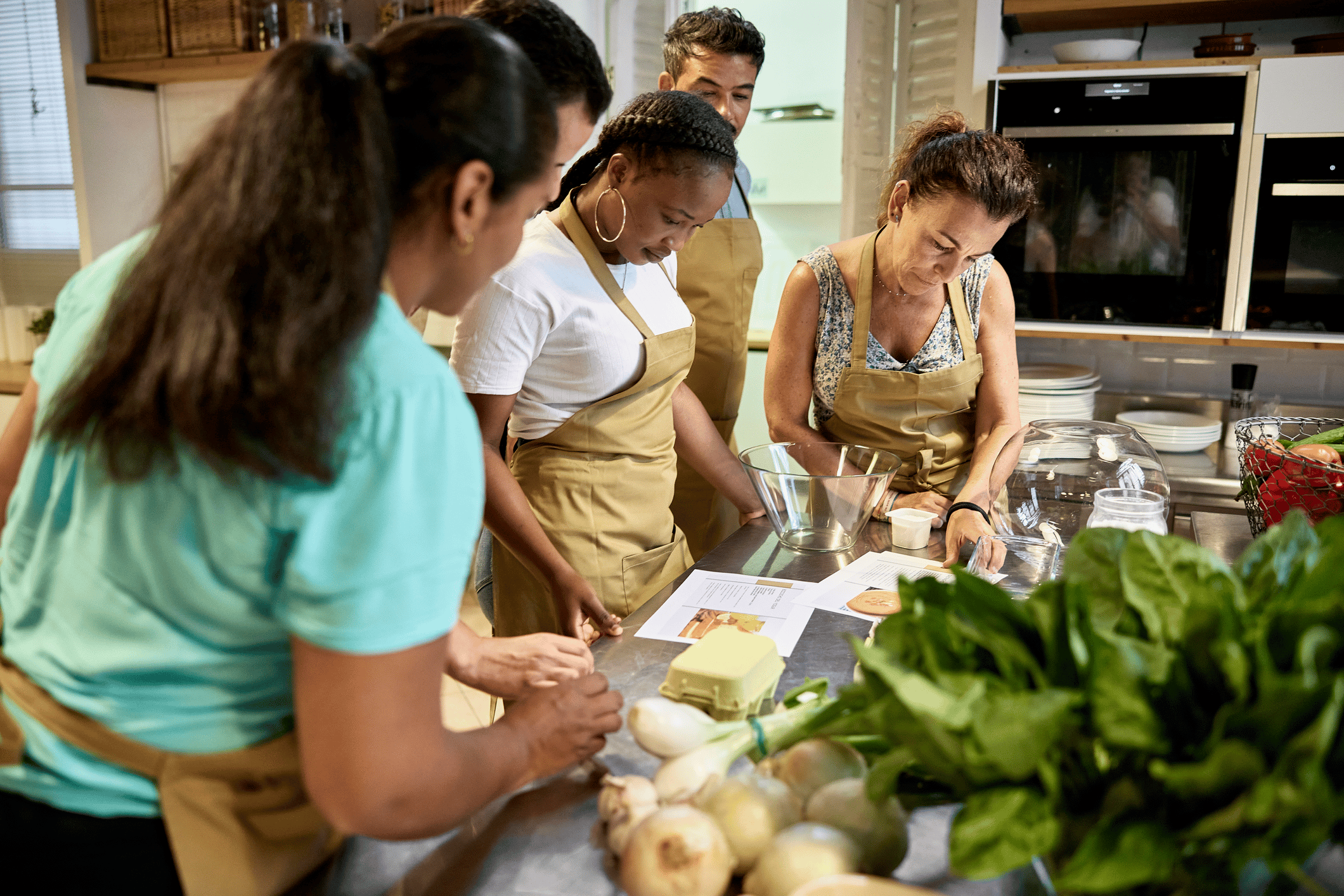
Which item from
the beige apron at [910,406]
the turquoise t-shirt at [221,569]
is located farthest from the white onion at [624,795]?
the beige apron at [910,406]

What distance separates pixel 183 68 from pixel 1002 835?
4.02m

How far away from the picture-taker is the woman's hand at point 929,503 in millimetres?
1711

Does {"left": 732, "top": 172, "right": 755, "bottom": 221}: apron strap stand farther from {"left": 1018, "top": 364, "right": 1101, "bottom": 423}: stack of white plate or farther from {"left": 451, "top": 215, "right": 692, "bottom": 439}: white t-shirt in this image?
{"left": 1018, "top": 364, "right": 1101, "bottom": 423}: stack of white plate

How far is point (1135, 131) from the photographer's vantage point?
2.56 meters

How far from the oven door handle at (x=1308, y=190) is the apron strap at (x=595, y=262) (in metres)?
1.91

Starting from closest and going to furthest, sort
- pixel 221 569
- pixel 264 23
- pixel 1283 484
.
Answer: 1. pixel 221 569
2. pixel 1283 484
3. pixel 264 23

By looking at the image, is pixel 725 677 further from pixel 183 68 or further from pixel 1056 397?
pixel 183 68

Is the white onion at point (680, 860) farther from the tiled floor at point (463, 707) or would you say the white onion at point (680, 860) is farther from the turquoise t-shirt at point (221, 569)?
the tiled floor at point (463, 707)

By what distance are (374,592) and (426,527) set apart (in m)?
0.05

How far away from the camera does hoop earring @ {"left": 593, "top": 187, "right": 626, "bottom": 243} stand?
60.4 inches

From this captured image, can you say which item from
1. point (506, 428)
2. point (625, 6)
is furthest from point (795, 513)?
point (625, 6)

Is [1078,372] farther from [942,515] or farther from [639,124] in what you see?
[639,124]

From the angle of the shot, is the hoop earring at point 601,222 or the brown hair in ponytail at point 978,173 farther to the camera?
the brown hair in ponytail at point 978,173

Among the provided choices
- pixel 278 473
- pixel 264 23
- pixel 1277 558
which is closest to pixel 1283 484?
pixel 1277 558
